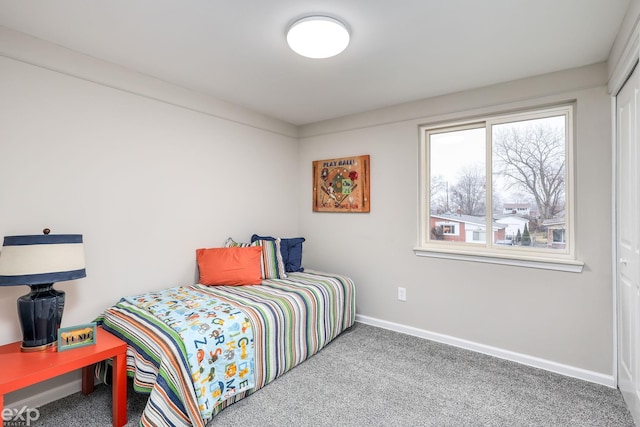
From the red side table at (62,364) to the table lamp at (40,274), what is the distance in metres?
0.11

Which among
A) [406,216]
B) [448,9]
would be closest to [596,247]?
[406,216]

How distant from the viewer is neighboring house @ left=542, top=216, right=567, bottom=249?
2545 mm

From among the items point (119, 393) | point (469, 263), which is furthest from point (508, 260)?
point (119, 393)

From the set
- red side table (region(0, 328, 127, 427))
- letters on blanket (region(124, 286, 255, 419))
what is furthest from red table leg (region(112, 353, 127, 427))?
letters on blanket (region(124, 286, 255, 419))

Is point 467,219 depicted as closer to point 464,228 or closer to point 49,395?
point 464,228

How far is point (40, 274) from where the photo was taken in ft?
5.72

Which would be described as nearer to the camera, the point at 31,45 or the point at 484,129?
the point at 31,45

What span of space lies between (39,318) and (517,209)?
11.3 feet

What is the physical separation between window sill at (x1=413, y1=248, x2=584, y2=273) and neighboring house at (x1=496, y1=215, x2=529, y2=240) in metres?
0.23

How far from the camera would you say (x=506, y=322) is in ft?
8.87

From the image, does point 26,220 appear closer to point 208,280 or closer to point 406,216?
point 208,280

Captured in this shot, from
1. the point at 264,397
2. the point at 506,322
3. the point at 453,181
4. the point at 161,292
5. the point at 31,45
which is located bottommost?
the point at 264,397

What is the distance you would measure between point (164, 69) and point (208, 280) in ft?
5.79

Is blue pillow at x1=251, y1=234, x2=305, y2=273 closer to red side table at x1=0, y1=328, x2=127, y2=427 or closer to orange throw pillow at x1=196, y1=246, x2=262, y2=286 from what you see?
orange throw pillow at x1=196, y1=246, x2=262, y2=286
